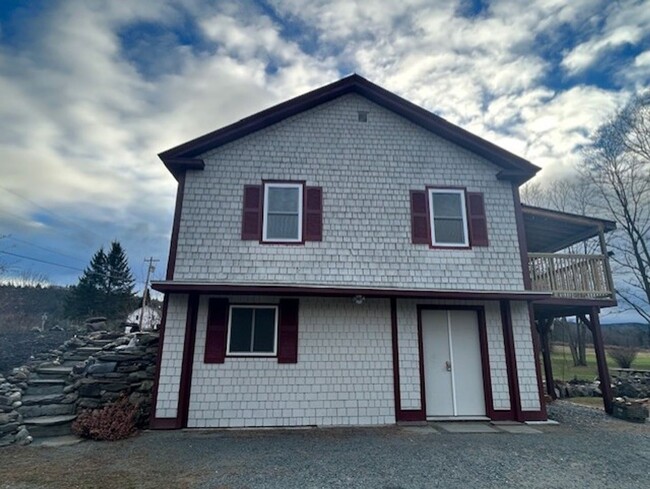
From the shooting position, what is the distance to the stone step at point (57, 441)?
6.06 metres

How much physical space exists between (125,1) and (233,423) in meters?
10.5

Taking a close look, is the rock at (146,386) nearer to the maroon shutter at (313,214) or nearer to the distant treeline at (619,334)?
the maroon shutter at (313,214)

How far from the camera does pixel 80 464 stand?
16.9 ft

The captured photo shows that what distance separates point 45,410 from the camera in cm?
685

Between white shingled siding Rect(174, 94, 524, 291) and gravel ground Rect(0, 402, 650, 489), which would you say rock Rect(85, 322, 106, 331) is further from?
gravel ground Rect(0, 402, 650, 489)

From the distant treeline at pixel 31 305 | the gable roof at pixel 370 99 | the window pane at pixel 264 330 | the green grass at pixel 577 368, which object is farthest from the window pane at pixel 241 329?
the distant treeline at pixel 31 305

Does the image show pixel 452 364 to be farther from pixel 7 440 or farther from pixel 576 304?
pixel 7 440

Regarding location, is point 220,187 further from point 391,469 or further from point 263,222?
point 391,469

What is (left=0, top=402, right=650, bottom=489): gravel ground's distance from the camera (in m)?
4.57

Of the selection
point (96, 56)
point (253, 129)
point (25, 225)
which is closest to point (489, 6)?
point (253, 129)

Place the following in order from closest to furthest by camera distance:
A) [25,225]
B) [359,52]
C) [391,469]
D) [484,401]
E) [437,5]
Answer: [391,469], [484,401], [437,5], [359,52], [25,225]

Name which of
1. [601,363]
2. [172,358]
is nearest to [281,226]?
[172,358]

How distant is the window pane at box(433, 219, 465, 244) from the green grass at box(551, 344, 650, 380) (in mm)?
14898

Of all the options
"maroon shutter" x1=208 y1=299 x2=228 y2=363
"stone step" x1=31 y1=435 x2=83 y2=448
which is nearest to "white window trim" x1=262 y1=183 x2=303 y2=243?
"maroon shutter" x1=208 y1=299 x2=228 y2=363
